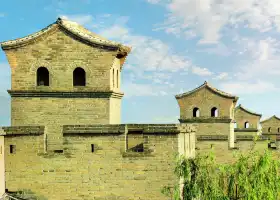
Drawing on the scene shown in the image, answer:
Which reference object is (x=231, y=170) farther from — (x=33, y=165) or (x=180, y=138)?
(x=33, y=165)

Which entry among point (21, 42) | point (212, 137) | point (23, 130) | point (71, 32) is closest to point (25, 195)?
point (23, 130)

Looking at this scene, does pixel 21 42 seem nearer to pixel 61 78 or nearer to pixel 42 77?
pixel 42 77

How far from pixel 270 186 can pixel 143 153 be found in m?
3.81

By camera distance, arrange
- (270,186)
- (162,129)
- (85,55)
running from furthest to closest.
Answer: (85,55)
(162,129)
(270,186)

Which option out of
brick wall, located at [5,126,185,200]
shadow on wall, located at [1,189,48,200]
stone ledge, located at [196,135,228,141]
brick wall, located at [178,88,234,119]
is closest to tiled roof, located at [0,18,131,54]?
brick wall, located at [5,126,185,200]

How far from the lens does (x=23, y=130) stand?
15.0 metres

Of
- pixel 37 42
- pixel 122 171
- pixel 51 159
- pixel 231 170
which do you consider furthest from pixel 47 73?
pixel 231 170

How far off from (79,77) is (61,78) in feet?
2.08

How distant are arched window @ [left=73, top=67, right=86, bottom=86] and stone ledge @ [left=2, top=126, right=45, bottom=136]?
239cm

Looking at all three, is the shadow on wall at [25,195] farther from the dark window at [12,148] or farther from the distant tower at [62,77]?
the distant tower at [62,77]

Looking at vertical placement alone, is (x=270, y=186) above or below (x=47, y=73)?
below

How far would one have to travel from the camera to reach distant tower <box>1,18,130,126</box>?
16.4 m

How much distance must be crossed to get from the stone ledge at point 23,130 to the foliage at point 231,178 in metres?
4.44

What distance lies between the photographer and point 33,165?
14.9 meters
